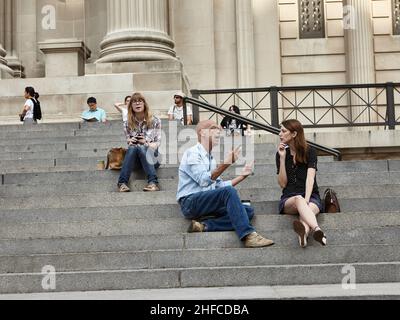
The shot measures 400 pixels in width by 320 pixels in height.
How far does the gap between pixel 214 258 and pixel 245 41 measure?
532 inches

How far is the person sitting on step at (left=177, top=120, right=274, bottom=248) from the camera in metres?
7.38

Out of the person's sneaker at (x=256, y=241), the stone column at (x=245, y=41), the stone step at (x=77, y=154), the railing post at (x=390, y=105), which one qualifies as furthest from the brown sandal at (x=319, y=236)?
the stone column at (x=245, y=41)

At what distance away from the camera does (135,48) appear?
1683cm

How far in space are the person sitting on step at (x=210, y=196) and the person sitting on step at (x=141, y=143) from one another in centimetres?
130

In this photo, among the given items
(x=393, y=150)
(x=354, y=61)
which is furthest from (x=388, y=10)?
(x=393, y=150)

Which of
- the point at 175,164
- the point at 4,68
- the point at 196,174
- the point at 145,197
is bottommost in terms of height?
the point at 145,197

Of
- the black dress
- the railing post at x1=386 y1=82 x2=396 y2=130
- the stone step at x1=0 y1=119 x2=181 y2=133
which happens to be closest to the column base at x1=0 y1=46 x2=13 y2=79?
the stone step at x1=0 y1=119 x2=181 y2=133

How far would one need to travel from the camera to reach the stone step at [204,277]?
669 cm

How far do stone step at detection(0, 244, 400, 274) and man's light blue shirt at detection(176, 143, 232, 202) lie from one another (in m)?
0.91

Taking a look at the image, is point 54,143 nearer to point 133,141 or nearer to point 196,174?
point 133,141

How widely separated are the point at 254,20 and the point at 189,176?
13.2 meters

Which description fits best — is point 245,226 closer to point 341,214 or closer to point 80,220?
point 341,214

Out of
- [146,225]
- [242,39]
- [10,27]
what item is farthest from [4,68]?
[146,225]

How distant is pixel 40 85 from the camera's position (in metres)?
16.7
